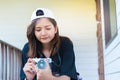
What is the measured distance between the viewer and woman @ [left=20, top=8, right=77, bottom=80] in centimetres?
154

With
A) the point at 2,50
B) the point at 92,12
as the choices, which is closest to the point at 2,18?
the point at 92,12

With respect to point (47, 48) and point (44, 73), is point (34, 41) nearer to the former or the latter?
point (47, 48)

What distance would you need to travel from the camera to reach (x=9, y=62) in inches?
180

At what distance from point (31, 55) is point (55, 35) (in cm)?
16

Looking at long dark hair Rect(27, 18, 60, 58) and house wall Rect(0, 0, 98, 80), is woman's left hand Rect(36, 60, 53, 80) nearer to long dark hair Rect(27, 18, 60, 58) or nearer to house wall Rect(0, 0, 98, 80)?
long dark hair Rect(27, 18, 60, 58)

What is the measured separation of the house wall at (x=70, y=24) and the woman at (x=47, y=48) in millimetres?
4466

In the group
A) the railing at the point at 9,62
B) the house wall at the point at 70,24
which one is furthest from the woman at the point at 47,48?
the house wall at the point at 70,24

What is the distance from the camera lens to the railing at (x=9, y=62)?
4.19 m

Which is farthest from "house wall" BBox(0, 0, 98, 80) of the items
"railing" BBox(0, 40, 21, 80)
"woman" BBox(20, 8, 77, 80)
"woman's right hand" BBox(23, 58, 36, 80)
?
"woman's right hand" BBox(23, 58, 36, 80)

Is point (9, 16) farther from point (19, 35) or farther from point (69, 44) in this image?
point (69, 44)

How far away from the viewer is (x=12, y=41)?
20.4 feet

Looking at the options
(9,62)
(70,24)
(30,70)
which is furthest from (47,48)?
(70,24)

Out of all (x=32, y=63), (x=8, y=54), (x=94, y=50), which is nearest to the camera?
(x=32, y=63)

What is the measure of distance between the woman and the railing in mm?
2550
